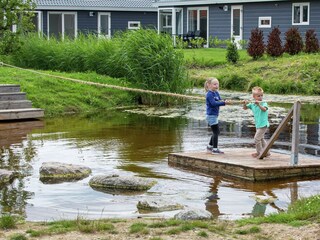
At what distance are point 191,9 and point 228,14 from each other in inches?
151

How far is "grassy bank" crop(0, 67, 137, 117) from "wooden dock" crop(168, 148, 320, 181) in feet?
31.9

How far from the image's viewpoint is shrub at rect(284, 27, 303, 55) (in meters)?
35.9

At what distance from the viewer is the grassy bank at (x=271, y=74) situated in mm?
29172

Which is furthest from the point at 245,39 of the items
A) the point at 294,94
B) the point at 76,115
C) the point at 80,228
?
the point at 80,228

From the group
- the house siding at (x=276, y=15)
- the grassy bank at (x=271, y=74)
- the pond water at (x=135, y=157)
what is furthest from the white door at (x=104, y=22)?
the pond water at (x=135, y=157)

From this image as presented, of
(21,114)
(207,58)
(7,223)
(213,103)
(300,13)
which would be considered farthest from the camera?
(300,13)

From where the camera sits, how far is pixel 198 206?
11094 millimetres

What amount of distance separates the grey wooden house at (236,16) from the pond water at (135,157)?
1755 cm

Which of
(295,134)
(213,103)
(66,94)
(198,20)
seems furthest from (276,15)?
(295,134)

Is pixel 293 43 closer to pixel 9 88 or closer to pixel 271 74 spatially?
pixel 271 74

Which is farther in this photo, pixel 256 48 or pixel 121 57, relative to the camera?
pixel 256 48

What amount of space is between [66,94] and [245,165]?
12.9 meters

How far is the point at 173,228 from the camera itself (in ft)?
28.8

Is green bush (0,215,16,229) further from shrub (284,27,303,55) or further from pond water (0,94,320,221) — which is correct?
shrub (284,27,303,55)
